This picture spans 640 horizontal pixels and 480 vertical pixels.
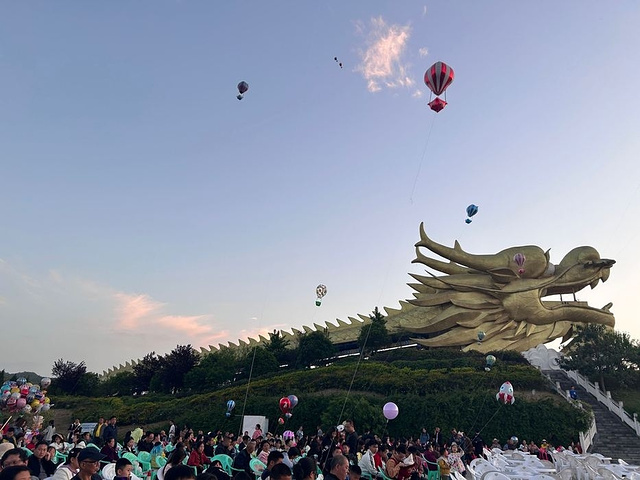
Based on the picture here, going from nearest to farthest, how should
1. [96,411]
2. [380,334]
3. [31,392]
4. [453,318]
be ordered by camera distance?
[31,392] < [96,411] < [453,318] < [380,334]

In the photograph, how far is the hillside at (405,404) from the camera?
19734 mm

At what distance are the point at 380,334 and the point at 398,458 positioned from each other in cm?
3103

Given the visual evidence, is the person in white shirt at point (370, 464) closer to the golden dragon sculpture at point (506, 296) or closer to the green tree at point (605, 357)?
the green tree at point (605, 357)

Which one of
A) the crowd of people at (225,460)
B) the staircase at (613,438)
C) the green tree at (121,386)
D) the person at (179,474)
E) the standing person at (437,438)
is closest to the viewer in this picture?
the person at (179,474)

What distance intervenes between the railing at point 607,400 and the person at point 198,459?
61.5 ft

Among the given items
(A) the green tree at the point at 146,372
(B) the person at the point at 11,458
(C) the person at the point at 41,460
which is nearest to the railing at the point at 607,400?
(C) the person at the point at 41,460

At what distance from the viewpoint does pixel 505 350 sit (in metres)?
32.1

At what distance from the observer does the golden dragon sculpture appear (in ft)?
108

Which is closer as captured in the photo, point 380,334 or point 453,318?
point 453,318

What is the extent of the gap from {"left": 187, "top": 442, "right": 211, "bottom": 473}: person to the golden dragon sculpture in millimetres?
27796

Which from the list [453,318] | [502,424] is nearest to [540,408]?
[502,424]

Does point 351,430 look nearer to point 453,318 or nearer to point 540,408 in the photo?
point 540,408

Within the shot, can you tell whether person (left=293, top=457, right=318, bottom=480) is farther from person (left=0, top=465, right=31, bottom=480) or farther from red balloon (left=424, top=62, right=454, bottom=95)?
red balloon (left=424, top=62, right=454, bottom=95)

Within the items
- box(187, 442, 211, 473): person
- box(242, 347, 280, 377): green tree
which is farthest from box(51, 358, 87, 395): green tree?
box(187, 442, 211, 473): person
